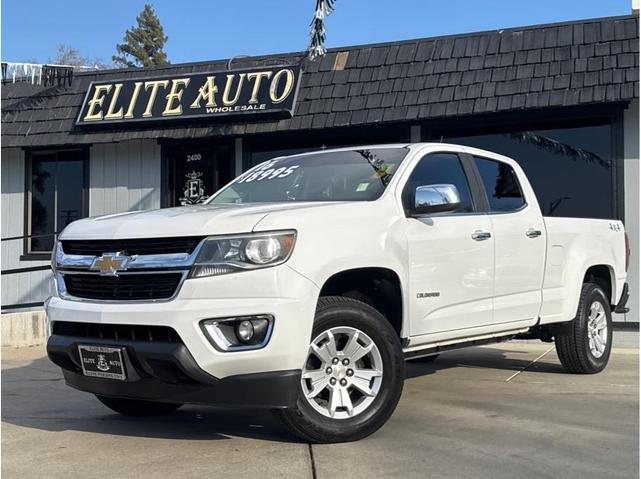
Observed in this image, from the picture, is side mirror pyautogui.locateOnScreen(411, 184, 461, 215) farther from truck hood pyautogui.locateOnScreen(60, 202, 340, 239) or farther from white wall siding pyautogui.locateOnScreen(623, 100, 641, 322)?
white wall siding pyautogui.locateOnScreen(623, 100, 641, 322)

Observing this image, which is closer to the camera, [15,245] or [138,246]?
[138,246]

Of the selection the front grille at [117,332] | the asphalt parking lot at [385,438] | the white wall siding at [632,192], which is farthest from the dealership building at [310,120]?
the front grille at [117,332]

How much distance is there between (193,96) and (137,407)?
7004 millimetres

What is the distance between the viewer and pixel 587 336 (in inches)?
270

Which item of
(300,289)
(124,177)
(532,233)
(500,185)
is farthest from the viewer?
(124,177)

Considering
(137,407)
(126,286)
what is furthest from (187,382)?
(137,407)

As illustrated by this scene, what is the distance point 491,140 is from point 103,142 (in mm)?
6153

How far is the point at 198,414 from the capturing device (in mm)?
5445

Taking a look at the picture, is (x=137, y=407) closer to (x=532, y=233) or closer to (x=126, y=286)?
(x=126, y=286)

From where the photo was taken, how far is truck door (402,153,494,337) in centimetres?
486

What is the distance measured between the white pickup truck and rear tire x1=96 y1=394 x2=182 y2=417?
0.01m

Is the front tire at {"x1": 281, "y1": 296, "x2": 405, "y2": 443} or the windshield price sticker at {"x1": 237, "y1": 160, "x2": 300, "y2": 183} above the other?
the windshield price sticker at {"x1": 237, "y1": 160, "x2": 300, "y2": 183}

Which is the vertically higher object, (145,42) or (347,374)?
(145,42)

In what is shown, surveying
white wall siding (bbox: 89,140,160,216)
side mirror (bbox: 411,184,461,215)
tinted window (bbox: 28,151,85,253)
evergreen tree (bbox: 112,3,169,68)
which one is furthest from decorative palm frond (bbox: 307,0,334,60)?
evergreen tree (bbox: 112,3,169,68)
